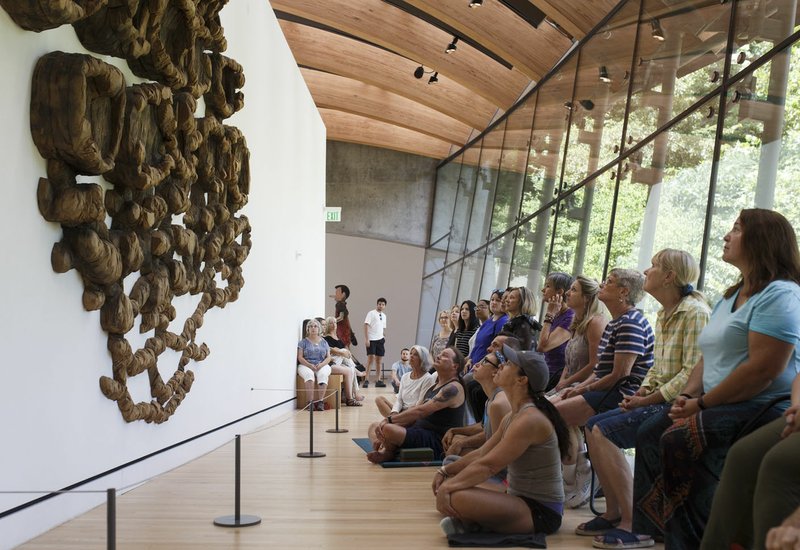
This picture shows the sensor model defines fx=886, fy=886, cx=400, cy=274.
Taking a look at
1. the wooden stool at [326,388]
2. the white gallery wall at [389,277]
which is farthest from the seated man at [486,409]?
the white gallery wall at [389,277]

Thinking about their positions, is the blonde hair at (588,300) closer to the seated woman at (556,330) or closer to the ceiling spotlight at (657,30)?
the seated woman at (556,330)

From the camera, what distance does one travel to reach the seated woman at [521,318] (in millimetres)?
6930

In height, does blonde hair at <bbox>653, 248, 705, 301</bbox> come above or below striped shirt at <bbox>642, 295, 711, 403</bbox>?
above

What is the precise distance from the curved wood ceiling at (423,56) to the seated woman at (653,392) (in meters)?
6.30

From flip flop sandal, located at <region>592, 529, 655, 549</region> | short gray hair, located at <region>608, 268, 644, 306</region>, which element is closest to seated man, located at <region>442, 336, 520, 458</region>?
short gray hair, located at <region>608, 268, 644, 306</region>

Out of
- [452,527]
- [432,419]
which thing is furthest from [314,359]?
[452,527]

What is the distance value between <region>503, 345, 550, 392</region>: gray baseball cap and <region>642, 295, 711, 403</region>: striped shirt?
0.48m

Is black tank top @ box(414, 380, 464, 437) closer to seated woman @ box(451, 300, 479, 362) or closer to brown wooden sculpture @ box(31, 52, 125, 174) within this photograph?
seated woman @ box(451, 300, 479, 362)

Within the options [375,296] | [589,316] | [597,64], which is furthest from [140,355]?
[375,296]

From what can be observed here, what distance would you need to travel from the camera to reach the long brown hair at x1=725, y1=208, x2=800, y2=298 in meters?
3.33

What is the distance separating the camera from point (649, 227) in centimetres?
776

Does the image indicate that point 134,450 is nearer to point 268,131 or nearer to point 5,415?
point 5,415

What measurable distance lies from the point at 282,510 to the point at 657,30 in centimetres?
594

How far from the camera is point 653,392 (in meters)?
4.16
